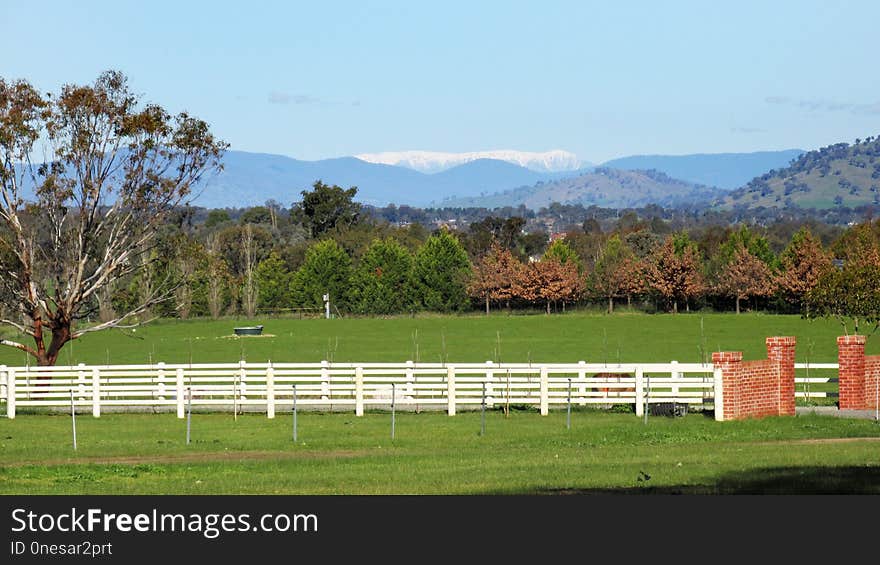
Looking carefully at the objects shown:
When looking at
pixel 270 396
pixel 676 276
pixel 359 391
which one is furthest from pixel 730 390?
pixel 676 276

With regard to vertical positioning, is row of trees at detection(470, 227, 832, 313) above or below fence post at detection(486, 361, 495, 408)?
above

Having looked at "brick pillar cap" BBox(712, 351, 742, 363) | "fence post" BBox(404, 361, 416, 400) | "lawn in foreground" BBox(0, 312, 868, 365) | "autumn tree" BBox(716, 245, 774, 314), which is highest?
"autumn tree" BBox(716, 245, 774, 314)

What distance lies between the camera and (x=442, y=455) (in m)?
23.9

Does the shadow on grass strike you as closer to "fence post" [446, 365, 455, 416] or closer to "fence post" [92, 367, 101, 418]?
"fence post" [446, 365, 455, 416]

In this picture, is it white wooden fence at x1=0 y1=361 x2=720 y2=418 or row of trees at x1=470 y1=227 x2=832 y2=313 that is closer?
white wooden fence at x1=0 y1=361 x2=720 y2=418

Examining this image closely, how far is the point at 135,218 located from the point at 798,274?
68.1 m

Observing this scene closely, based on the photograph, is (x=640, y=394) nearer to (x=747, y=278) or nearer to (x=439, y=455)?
(x=439, y=455)

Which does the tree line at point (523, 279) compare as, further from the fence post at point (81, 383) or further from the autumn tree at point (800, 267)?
the fence post at point (81, 383)

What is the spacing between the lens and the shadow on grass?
56.0 feet

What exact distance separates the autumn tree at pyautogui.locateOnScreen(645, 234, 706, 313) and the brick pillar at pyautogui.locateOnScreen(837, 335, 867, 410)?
78.6 m

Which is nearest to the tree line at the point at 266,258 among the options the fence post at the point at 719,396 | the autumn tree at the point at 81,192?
the autumn tree at the point at 81,192

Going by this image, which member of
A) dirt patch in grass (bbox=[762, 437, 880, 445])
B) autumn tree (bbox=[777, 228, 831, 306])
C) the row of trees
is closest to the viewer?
dirt patch in grass (bbox=[762, 437, 880, 445])

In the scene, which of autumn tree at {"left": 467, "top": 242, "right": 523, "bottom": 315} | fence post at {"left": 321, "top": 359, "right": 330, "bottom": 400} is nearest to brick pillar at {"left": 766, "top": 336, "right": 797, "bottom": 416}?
fence post at {"left": 321, "top": 359, "right": 330, "bottom": 400}

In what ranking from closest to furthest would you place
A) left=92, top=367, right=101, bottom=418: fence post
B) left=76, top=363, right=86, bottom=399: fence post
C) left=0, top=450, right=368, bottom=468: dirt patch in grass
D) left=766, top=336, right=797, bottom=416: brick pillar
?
left=0, top=450, right=368, bottom=468: dirt patch in grass, left=766, top=336, right=797, bottom=416: brick pillar, left=92, top=367, right=101, bottom=418: fence post, left=76, top=363, right=86, bottom=399: fence post
